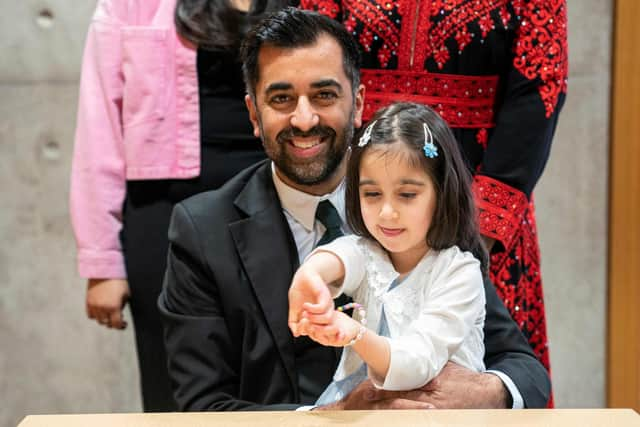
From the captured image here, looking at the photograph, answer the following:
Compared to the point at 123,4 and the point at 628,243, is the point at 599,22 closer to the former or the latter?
the point at 628,243

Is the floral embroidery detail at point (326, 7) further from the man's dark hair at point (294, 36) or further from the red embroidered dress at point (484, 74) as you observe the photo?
the man's dark hair at point (294, 36)

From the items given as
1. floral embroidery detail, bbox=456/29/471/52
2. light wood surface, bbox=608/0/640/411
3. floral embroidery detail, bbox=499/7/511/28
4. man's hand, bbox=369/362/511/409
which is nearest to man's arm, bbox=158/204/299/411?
man's hand, bbox=369/362/511/409

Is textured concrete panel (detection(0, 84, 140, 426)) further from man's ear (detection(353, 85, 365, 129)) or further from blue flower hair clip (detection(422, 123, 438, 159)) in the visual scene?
blue flower hair clip (detection(422, 123, 438, 159))

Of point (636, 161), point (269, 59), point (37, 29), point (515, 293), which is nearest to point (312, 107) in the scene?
point (269, 59)

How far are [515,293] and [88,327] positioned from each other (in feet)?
5.05

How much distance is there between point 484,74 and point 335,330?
81cm

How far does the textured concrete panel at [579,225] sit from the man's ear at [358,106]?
1.11 meters

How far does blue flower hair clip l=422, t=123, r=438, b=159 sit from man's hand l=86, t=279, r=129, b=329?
1079mm

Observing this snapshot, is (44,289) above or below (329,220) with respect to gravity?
below

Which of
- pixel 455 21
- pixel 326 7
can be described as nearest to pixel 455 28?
pixel 455 21

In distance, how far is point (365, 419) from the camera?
1253 mm

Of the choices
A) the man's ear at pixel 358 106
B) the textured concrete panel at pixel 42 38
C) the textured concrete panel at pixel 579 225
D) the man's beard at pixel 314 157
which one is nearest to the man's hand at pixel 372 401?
the man's beard at pixel 314 157

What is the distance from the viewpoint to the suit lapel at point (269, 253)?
158cm

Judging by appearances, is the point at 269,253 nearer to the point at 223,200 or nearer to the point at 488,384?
the point at 223,200
